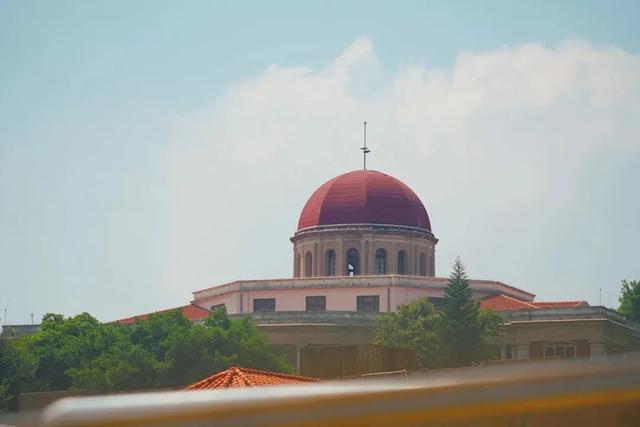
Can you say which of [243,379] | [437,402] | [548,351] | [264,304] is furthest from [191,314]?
[437,402]

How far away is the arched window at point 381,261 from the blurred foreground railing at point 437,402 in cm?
7432

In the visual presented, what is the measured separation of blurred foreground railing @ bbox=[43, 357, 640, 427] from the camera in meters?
2.73

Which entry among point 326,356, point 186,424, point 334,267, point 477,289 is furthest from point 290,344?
point 186,424

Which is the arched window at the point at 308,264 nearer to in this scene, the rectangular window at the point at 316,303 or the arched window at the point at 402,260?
the rectangular window at the point at 316,303

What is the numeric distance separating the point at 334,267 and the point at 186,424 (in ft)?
244

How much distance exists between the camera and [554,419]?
273 centimetres

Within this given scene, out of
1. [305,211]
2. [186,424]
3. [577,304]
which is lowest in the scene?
[186,424]

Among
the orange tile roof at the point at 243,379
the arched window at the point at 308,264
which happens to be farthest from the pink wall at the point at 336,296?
the orange tile roof at the point at 243,379

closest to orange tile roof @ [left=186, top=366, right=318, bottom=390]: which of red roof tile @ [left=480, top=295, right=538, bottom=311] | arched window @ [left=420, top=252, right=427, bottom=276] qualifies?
red roof tile @ [left=480, top=295, right=538, bottom=311]

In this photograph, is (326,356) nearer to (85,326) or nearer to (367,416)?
(367,416)

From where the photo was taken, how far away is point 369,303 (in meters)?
75.2

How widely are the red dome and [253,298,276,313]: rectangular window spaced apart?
4.77m

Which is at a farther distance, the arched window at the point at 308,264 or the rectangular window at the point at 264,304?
the arched window at the point at 308,264

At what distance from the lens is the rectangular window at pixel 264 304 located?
251 feet
